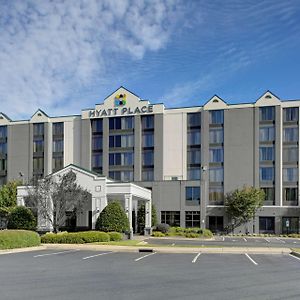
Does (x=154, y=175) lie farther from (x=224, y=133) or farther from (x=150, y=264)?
(x=150, y=264)

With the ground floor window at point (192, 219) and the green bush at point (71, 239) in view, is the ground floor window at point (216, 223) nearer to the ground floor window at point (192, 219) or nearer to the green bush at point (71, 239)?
the ground floor window at point (192, 219)

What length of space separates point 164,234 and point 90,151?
23.1 m

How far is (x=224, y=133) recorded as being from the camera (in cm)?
6028

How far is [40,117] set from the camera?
69.1 m

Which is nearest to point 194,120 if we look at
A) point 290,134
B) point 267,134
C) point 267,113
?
point 267,113

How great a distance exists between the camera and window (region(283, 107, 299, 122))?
58188mm

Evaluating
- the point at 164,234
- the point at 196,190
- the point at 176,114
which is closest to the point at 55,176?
the point at 164,234

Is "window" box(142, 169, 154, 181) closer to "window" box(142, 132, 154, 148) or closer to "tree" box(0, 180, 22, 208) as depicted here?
"window" box(142, 132, 154, 148)

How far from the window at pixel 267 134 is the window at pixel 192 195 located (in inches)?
450

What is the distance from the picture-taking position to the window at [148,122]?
63.7 m

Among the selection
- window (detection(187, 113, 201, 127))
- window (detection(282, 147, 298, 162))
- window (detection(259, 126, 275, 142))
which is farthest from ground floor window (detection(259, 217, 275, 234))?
window (detection(187, 113, 201, 127))

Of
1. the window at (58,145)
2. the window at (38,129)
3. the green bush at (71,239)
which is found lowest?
the green bush at (71,239)

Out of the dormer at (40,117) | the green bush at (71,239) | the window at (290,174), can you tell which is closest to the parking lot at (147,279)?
the green bush at (71,239)

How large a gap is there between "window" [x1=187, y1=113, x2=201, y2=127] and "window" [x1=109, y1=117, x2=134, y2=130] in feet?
27.8
